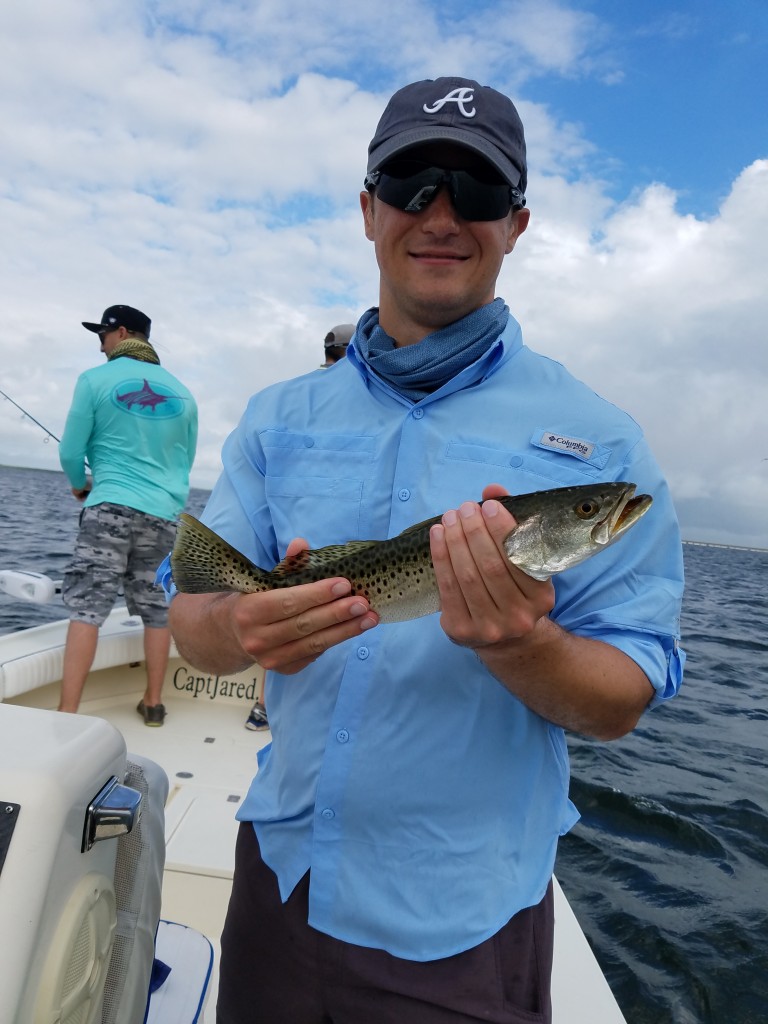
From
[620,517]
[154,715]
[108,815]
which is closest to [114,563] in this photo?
[154,715]

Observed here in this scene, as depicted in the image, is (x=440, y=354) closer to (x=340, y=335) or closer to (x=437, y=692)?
(x=437, y=692)

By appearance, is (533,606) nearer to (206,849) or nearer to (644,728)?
(206,849)

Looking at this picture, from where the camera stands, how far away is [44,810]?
5.71 feet

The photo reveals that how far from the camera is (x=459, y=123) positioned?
2.40m

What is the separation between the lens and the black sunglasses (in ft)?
8.01

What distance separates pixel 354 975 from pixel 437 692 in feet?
2.95

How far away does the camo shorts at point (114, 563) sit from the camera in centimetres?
646

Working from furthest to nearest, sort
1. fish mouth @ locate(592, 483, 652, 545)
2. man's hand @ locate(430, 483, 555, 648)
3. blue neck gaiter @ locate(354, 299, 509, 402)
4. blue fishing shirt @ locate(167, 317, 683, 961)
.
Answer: blue neck gaiter @ locate(354, 299, 509, 402), blue fishing shirt @ locate(167, 317, 683, 961), fish mouth @ locate(592, 483, 652, 545), man's hand @ locate(430, 483, 555, 648)

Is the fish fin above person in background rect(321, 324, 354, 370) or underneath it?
underneath

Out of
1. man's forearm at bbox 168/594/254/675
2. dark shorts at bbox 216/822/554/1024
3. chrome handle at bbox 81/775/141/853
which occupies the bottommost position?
dark shorts at bbox 216/822/554/1024

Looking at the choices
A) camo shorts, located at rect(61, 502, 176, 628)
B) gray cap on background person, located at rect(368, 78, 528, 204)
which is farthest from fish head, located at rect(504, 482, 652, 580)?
camo shorts, located at rect(61, 502, 176, 628)

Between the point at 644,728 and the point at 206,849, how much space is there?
29.3 ft

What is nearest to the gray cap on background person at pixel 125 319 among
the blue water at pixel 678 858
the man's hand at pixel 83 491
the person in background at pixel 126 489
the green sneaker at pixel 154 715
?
the person in background at pixel 126 489

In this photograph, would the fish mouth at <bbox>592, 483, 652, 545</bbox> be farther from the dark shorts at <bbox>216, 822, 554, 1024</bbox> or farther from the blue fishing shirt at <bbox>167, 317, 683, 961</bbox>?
the dark shorts at <bbox>216, 822, 554, 1024</bbox>
